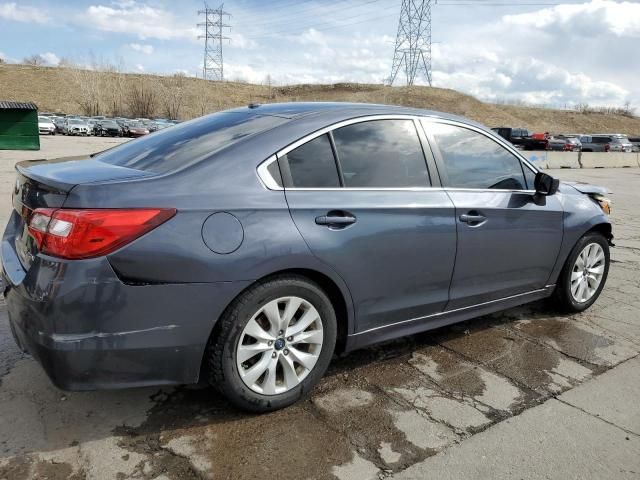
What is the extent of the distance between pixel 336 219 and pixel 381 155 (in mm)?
632

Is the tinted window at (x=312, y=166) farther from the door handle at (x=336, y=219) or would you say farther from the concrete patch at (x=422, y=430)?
the concrete patch at (x=422, y=430)

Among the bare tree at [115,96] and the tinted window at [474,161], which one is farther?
the bare tree at [115,96]

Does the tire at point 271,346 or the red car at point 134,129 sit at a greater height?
the tire at point 271,346

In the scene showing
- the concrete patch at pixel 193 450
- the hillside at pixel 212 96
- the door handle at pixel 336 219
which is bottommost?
the concrete patch at pixel 193 450

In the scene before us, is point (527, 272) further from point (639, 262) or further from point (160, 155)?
point (639, 262)

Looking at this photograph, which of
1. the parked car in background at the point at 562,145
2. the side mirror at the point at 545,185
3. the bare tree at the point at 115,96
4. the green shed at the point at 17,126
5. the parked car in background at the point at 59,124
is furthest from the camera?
the bare tree at the point at 115,96

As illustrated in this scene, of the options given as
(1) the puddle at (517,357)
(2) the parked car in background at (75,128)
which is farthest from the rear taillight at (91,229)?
(2) the parked car in background at (75,128)

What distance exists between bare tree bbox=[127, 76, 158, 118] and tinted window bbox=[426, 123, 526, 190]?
73784 mm

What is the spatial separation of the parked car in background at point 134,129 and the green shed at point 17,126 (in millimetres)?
19533

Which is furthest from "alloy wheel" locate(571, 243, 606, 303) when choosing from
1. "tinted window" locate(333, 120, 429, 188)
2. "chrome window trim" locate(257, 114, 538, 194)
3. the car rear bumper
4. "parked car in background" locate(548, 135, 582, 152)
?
"parked car in background" locate(548, 135, 582, 152)

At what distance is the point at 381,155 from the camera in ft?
10.9

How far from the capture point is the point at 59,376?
242 centimetres

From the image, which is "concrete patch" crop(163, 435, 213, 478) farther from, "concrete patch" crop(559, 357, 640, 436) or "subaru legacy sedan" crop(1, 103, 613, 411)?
"concrete patch" crop(559, 357, 640, 436)

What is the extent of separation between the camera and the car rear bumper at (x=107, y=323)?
2352mm
